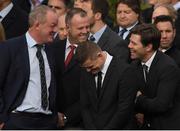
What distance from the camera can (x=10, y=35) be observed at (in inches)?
317

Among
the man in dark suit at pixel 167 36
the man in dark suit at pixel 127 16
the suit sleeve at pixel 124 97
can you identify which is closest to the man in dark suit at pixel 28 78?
the suit sleeve at pixel 124 97

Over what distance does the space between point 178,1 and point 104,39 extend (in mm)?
2790

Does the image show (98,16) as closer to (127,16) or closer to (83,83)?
(127,16)

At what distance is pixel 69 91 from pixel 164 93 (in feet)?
3.80

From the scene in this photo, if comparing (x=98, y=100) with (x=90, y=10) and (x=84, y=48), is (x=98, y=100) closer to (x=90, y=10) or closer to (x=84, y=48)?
(x=84, y=48)

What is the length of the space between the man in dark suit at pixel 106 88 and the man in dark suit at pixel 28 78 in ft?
1.50

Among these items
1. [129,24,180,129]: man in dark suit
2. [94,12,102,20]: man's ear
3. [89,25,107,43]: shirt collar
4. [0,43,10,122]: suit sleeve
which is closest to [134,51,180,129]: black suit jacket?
[129,24,180,129]: man in dark suit

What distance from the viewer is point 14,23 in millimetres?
8164

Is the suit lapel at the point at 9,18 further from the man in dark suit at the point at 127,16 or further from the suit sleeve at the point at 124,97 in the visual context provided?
the suit sleeve at the point at 124,97

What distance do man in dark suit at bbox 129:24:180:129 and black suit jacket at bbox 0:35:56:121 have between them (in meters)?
1.22

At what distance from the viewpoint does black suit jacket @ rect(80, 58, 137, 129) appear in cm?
566

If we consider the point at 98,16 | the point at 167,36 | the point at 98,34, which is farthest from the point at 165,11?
the point at 98,34

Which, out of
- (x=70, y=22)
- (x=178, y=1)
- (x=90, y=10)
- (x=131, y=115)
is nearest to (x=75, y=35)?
(x=70, y=22)

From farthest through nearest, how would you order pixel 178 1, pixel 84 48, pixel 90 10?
pixel 178 1 → pixel 90 10 → pixel 84 48
